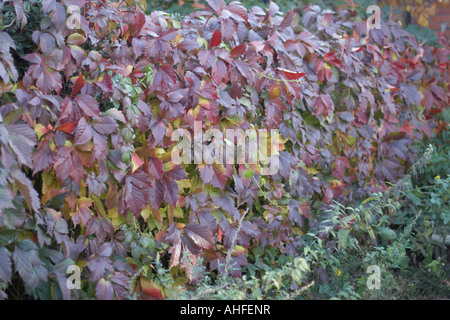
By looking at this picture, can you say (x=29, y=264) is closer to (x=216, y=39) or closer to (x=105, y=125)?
(x=105, y=125)

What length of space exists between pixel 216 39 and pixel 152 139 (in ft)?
1.86

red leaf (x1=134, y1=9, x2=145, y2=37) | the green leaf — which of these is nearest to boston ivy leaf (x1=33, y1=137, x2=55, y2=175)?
the green leaf

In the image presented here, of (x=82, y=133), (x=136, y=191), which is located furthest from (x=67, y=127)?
(x=136, y=191)

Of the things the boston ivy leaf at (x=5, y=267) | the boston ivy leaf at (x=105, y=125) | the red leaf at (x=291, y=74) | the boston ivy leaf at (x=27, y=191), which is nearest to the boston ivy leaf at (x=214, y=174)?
the boston ivy leaf at (x=105, y=125)

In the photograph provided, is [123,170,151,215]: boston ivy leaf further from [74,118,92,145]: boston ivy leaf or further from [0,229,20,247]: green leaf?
[0,229,20,247]: green leaf

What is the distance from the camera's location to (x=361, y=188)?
3676 mm

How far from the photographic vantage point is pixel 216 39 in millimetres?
2404

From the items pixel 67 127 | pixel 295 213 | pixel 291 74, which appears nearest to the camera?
pixel 67 127

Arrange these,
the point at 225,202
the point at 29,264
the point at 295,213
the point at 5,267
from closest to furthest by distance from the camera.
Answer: the point at 5,267
the point at 29,264
the point at 225,202
the point at 295,213

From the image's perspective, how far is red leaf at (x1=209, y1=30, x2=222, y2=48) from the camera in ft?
7.83

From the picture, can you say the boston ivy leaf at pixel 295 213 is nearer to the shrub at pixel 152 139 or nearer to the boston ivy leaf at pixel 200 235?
the shrub at pixel 152 139

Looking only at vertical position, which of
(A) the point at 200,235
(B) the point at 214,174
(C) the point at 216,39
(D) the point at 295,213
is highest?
(C) the point at 216,39

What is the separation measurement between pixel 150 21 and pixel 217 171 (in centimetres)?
76
